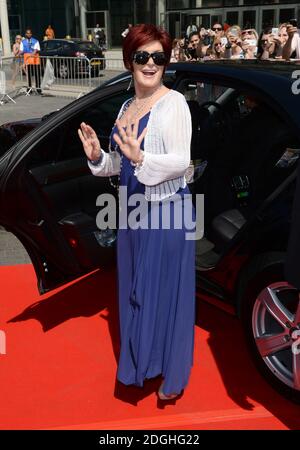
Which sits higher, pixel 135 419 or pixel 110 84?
pixel 110 84

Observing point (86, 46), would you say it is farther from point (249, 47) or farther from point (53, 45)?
point (249, 47)

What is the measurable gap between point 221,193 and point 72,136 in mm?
1155

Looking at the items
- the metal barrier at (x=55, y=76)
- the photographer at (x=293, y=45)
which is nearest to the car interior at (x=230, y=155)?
the photographer at (x=293, y=45)

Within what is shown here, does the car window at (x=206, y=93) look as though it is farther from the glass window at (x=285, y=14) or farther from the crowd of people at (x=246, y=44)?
the glass window at (x=285, y=14)

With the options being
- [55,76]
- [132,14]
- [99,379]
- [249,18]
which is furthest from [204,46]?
[132,14]

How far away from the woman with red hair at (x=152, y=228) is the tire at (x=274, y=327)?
1.08 feet

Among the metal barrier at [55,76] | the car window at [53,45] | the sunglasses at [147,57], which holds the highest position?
the car window at [53,45]

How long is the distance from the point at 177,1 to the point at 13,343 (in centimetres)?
2993

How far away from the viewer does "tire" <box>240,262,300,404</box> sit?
2389 mm

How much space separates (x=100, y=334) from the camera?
3254 mm

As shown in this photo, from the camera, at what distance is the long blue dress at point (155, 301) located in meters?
2.33

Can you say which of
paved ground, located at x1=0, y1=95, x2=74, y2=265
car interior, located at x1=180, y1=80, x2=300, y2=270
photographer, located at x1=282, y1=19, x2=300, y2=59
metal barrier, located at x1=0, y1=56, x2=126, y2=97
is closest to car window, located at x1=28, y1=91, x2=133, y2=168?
car interior, located at x1=180, y1=80, x2=300, y2=270
